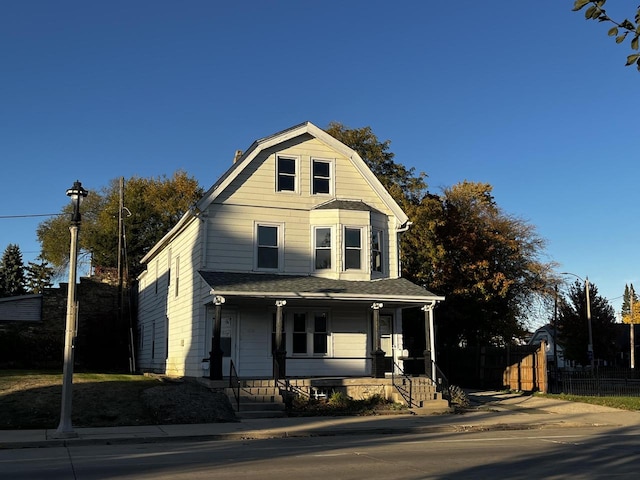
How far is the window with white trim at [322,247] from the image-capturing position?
79.8 ft

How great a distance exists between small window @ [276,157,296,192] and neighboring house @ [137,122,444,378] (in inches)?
1.6

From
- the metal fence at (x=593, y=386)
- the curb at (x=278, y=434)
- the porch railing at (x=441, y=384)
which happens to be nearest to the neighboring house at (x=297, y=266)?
the porch railing at (x=441, y=384)

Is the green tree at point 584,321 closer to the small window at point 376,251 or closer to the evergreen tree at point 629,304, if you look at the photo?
the evergreen tree at point 629,304

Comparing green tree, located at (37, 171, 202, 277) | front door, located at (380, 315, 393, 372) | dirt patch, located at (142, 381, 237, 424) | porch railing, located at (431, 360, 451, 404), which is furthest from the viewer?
green tree, located at (37, 171, 202, 277)

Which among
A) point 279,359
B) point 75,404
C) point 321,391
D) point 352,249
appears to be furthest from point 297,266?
point 75,404

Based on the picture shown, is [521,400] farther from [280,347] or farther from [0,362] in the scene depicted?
[0,362]

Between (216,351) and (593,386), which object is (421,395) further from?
(593,386)

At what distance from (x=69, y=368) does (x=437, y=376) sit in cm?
1342

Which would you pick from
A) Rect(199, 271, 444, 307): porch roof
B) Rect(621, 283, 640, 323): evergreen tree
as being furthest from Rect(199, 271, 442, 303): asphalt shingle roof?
Rect(621, 283, 640, 323): evergreen tree

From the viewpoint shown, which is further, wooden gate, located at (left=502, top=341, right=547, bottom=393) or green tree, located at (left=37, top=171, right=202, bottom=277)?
green tree, located at (left=37, top=171, right=202, bottom=277)

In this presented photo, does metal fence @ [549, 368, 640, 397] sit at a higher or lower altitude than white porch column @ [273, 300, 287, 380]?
lower

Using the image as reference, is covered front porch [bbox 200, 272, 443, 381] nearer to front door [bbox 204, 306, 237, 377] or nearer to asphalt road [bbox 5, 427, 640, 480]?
front door [bbox 204, 306, 237, 377]

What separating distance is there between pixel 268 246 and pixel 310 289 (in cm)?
287

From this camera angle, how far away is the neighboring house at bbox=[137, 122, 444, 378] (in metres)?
22.7
